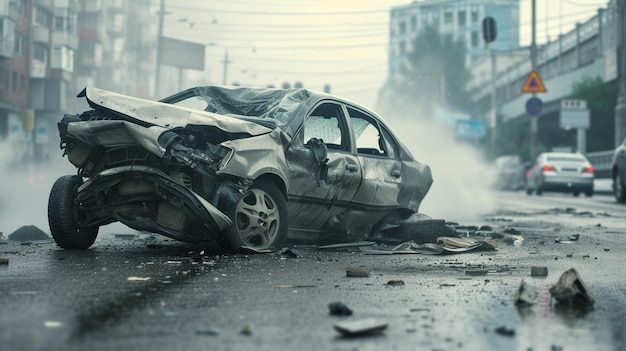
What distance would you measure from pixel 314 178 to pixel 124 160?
1.84 metres

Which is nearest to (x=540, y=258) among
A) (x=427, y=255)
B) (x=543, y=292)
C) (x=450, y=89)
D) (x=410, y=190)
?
(x=427, y=255)

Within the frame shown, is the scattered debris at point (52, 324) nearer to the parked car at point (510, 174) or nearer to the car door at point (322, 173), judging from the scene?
the car door at point (322, 173)

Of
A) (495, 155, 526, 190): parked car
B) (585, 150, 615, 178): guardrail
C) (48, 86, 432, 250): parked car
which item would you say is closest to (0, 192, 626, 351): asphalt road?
(48, 86, 432, 250): parked car

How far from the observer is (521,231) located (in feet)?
43.2

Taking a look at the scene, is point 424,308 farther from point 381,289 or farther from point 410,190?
point 410,190

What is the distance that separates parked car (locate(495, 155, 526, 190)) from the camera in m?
44.5

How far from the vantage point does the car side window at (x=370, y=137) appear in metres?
10.0

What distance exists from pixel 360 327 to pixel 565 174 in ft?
96.4

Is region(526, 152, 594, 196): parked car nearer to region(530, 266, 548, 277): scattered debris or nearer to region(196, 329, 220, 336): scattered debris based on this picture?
region(530, 266, 548, 277): scattered debris

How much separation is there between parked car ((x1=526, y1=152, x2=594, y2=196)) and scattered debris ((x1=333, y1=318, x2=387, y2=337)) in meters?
29.1

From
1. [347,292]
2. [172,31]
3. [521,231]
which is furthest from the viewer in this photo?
[172,31]

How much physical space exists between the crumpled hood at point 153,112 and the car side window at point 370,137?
2189mm

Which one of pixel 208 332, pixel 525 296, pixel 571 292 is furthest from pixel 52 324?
pixel 571 292

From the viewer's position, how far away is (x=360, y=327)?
4.45 metres
